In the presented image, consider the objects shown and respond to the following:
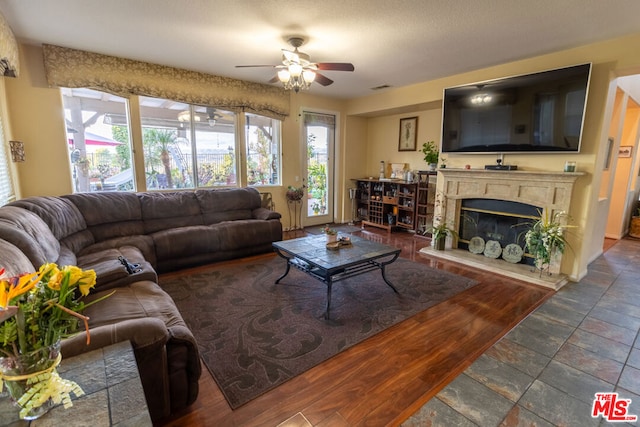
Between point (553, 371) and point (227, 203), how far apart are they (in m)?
4.17

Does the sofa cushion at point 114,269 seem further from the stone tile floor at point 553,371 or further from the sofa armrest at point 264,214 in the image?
the stone tile floor at point 553,371

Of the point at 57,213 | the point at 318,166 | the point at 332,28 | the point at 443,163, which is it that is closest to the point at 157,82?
the point at 57,213

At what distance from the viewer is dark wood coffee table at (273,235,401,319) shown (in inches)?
107

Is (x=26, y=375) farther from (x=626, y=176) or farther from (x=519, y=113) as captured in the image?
(x=626, y=176)

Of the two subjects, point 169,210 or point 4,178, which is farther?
point 169,210

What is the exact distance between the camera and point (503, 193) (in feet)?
13.0

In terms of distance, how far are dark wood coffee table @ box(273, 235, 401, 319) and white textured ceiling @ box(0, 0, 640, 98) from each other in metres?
2.21

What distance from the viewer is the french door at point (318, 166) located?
606 cm

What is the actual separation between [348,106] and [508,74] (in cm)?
313

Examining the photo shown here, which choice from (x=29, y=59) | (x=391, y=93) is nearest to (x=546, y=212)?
(x=391, y=93)

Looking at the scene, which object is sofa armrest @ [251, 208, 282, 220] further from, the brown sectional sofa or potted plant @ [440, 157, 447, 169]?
potted plant @ [440, 157, 447, 169]

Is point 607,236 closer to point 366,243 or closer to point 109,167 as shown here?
point 366,243

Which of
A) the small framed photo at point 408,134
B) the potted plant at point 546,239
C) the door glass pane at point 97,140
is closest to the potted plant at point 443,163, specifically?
the small framed photo at point 408,134

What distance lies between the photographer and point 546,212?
3.62m
